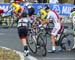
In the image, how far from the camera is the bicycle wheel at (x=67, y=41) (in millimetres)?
15672

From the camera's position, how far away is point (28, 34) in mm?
14633

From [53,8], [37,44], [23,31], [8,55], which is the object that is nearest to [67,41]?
[37,44]

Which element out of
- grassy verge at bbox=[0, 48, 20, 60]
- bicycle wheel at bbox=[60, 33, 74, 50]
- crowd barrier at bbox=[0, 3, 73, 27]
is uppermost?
grassy verge at bbox=[0, 48, 20, 60]

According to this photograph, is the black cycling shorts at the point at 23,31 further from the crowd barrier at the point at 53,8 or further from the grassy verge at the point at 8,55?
the crowd barrier at the point at 53,8

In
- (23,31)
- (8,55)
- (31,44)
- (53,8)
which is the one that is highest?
(23,31)

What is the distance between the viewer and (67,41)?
15.7m

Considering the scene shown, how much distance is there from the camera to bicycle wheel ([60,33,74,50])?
Answer: 15.7 meters

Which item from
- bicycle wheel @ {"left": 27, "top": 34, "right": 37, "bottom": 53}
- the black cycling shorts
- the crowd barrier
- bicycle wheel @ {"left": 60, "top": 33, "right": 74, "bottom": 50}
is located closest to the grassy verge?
the black cycling shorts

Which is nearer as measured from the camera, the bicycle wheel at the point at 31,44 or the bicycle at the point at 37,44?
the bicycle at the point at 37,44

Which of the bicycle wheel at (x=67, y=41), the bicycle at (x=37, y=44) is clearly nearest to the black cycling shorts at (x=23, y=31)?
the bicycle at (x=37, y=44)

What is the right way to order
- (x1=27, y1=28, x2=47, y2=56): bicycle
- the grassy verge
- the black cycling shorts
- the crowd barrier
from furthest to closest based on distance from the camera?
the crowd barrier → (x1=27, y1=28, x2=47, y2=56): bicycle → the black cycling shorts → the grassy verge

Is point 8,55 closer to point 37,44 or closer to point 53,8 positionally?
point 37,44

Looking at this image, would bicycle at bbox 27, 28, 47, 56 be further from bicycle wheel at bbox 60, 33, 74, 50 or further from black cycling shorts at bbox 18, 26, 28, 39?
bicycle wheel at bbox 60, 33, 74, 50

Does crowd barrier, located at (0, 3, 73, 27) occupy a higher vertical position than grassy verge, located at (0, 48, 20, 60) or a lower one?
lower
